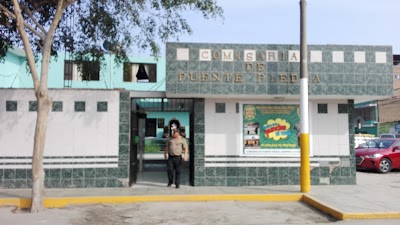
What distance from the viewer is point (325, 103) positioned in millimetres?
12273

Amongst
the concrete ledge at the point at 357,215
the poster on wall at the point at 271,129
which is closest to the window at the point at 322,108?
the poster on wall at the point at 271,129

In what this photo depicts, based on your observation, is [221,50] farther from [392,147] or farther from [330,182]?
[392,147]

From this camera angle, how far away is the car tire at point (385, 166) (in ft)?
54.0

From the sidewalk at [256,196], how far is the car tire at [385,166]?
4689 millimetres

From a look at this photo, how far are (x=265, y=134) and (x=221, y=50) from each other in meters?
2.82

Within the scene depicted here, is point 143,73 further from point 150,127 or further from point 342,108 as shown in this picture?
point 342,108

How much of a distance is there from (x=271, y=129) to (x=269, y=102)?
2.60ft

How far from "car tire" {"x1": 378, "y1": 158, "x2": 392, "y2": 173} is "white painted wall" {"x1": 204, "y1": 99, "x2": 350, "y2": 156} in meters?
5.18

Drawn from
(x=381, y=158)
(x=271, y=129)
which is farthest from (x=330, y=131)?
(x=381, y=158)

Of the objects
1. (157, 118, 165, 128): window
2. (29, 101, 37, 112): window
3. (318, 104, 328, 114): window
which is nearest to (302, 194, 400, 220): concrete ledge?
(318, 104, 328, 114): window

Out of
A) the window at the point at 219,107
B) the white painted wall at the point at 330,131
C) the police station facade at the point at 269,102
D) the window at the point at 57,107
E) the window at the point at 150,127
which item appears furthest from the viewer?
the window at the point at 150,127

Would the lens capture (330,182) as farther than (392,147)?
No

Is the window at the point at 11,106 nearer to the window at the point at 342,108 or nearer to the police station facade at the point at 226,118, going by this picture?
the police station facade at the point at 226,118

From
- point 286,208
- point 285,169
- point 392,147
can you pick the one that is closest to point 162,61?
point 392,147
